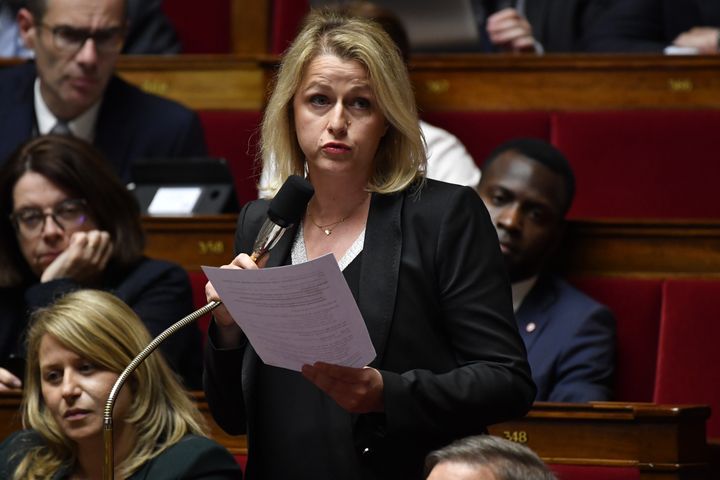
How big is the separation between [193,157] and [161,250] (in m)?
0.21

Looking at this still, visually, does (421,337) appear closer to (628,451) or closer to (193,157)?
(628,451)

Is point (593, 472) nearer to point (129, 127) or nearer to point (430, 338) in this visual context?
point (430, 338)

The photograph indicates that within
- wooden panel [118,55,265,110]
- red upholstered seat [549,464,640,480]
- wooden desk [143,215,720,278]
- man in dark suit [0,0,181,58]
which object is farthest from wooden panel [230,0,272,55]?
red upholstered seat [549,464,640,480]

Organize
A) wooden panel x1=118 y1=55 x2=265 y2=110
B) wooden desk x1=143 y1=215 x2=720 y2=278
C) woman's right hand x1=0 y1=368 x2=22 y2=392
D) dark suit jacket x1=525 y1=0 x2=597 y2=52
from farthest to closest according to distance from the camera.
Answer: dark suit jacket x1=525 y1=0 x2=597 y2=52 → wooden panel x1=118 y1=55 x2=265 y2=110 → wooden desk x1=143 y1=215 x2=720 y2=278 → woman's right hand x1=0 y1=368 x2=22 y2=392

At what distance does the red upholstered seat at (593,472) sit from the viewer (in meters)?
1.18

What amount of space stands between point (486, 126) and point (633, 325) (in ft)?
1.64

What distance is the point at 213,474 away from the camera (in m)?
1.11

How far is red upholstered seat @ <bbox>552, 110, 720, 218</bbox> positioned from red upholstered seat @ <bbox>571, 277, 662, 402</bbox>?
0.29 meters

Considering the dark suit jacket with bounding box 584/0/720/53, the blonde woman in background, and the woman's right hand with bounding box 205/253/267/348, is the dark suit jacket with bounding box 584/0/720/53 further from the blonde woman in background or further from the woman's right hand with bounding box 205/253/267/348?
the woman's right hand with bounding box 205/253/267/348

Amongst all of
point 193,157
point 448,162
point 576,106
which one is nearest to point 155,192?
point 193,157

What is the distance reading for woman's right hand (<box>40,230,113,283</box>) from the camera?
1470mm

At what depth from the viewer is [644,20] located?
87.7 inches

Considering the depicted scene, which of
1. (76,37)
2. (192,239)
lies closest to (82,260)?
(192,239)

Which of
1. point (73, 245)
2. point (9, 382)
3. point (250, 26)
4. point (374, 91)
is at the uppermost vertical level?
point (374, 91)
